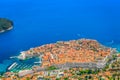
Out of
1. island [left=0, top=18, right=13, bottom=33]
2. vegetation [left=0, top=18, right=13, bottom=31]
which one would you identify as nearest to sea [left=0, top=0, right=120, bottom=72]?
island [left=0, top=18, right=13, bottom=33]

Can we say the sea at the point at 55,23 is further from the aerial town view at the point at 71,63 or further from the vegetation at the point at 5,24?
the aerial town view at the point at 71,63

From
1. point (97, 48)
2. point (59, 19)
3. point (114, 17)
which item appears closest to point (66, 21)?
point (59, 19)

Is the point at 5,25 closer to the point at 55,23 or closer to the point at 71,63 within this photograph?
the point at 55,23

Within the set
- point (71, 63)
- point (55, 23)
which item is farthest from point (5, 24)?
point (71, 63)

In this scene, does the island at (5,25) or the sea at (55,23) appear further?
the island at (5,25)

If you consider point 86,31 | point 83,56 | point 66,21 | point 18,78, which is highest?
point 66,21

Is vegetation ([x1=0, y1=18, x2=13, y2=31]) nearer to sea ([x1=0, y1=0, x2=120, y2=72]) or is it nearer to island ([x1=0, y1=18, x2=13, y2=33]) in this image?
island ([x1=0, y1=18, x2=13, y2=33])

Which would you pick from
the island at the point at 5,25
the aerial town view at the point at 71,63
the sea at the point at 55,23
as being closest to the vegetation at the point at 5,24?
the island at the point at 5,25

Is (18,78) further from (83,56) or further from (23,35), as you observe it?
(23,35)
